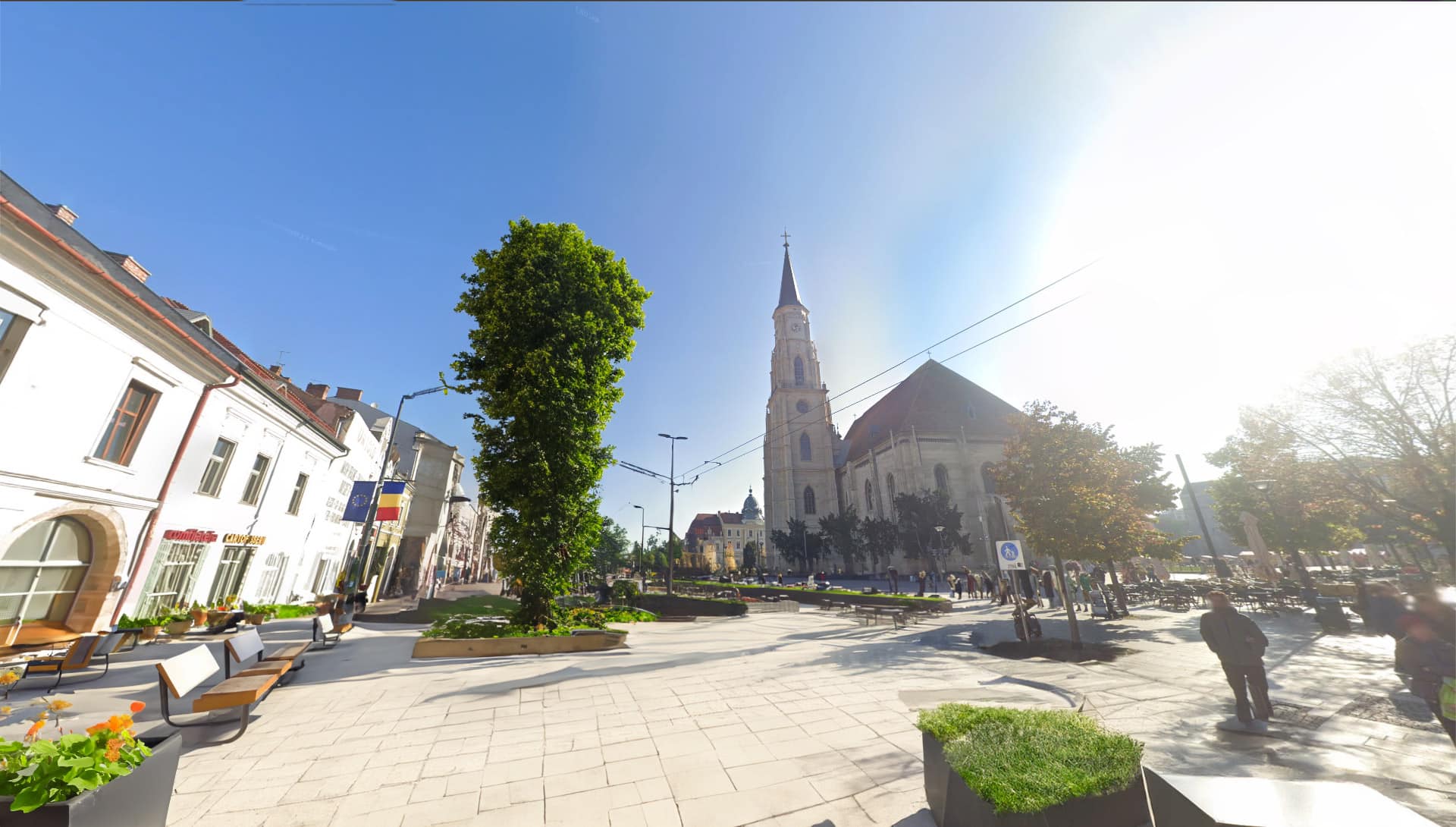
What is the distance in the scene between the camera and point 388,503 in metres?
21.8

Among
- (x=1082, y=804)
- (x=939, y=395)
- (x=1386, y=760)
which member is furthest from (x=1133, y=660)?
(x=939, y=395)

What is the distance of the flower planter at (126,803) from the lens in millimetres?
2361

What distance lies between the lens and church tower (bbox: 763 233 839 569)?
6297 centimetres

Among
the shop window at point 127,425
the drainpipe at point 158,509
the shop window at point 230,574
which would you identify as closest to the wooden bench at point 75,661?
the drainpipe at point 158,509

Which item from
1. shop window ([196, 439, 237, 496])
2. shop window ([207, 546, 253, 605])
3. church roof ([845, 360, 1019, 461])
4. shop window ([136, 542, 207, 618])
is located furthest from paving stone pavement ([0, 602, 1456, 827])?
church roof ([845, 360, 1019, 461])

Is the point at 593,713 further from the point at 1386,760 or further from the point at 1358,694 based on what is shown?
the point at 1358,694

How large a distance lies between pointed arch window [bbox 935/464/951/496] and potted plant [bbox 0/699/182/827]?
51.4 m

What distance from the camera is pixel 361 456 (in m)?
27.0

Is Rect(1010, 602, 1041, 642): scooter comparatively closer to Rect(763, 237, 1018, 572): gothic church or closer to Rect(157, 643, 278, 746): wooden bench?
Rect(157, 643, 278, 746): wooden bench

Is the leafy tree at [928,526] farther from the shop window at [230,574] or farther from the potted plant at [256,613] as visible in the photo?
the shop window at [230,574]

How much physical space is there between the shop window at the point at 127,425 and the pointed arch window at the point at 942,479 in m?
50.9

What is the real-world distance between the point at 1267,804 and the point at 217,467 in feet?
72.2

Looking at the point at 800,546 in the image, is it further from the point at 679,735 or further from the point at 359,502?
the point at 679,735

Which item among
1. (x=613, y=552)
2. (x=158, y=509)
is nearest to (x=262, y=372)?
(x=158, y=509)
